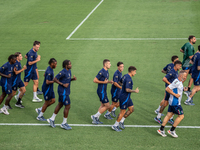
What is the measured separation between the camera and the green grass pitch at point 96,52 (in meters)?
8.85

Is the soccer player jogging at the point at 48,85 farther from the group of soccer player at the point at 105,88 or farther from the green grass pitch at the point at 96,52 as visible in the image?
the green grass pitch at the point at 96,52

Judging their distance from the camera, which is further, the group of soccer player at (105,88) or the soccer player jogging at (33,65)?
the soccer player jogging at (33,65)

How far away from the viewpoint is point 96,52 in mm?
17109

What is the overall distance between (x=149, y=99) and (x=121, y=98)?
2.94 metres

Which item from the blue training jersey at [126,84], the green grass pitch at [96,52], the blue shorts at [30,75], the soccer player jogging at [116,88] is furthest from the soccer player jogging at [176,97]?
the blue shorts at [30,75]

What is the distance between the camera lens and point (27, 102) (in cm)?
1170

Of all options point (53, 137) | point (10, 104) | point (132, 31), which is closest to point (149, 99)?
point (53, 137)

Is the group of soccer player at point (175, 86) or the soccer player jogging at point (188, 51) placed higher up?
the soccer player jogging at point (188, 51)

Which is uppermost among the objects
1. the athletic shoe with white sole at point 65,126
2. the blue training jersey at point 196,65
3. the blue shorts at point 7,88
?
the blue training jersey at point 196,65

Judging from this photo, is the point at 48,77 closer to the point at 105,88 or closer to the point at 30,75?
the point at 105,88

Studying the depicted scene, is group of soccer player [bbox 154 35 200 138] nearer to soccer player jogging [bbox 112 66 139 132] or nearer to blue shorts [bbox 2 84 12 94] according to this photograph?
soccer player jogging [bbox 112 66 139 132]

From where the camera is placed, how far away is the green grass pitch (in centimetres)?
885

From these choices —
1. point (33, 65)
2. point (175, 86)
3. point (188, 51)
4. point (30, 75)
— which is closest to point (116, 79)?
point (175, 86)

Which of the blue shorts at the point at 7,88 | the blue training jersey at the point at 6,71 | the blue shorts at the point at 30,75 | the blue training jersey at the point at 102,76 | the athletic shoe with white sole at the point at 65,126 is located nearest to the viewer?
the athletic shoe with white sole at the point at 65,126
